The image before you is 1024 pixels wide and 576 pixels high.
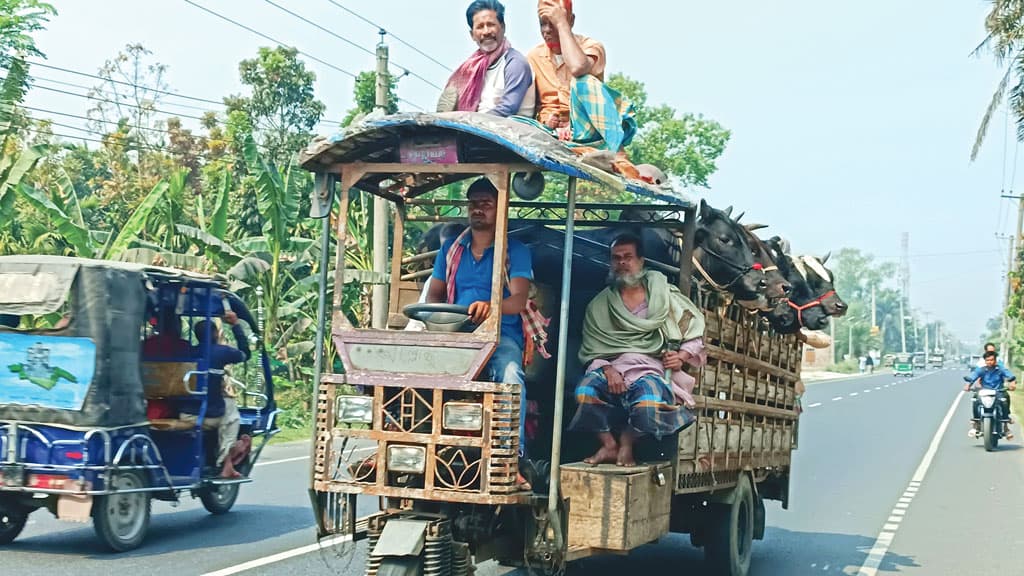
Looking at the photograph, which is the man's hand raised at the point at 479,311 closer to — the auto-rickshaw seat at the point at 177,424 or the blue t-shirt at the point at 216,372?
the auto-rickshaw seat at the point at 177,424

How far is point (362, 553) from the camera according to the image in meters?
8.91

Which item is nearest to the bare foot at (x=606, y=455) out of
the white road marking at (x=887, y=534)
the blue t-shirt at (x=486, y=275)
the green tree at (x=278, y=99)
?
the blue t-shirt at (x=486, y=275)

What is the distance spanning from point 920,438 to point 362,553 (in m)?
16.5

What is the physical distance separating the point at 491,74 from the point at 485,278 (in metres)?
1.49

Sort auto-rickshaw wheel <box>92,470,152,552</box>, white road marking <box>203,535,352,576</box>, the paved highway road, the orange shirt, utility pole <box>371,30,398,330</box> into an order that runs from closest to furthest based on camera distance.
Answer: the orange shirt, white road marking <box>203,535,352,576</box>, the paved highway road, auto-rickshaw wheel <box>92,470,152,552</box>, utility pole <box>371,30,398,330</box>

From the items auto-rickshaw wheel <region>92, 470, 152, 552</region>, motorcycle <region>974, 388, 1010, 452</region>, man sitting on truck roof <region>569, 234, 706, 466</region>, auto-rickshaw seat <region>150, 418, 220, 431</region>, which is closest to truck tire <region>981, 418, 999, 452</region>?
motorcycle <region>974, 388, 1010, 452</region>

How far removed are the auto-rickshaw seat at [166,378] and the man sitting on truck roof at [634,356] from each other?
4.35 m

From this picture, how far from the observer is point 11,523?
9219 mm

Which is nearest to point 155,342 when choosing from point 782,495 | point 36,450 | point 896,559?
point 36,450

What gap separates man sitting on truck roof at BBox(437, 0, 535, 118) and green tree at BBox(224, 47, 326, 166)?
29053 millimetres

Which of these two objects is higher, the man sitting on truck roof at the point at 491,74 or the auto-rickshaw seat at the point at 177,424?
the man sitting on truck roof at the point at 491,74

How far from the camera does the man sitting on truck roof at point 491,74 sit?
718 cm

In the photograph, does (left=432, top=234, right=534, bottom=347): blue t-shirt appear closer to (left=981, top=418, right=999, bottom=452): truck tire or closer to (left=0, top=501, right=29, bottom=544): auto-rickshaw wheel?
(left=0, top=501, right=29, bottom=544): auto-rickshaw wheel

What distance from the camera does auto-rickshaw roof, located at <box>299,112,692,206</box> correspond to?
595 centimetres
